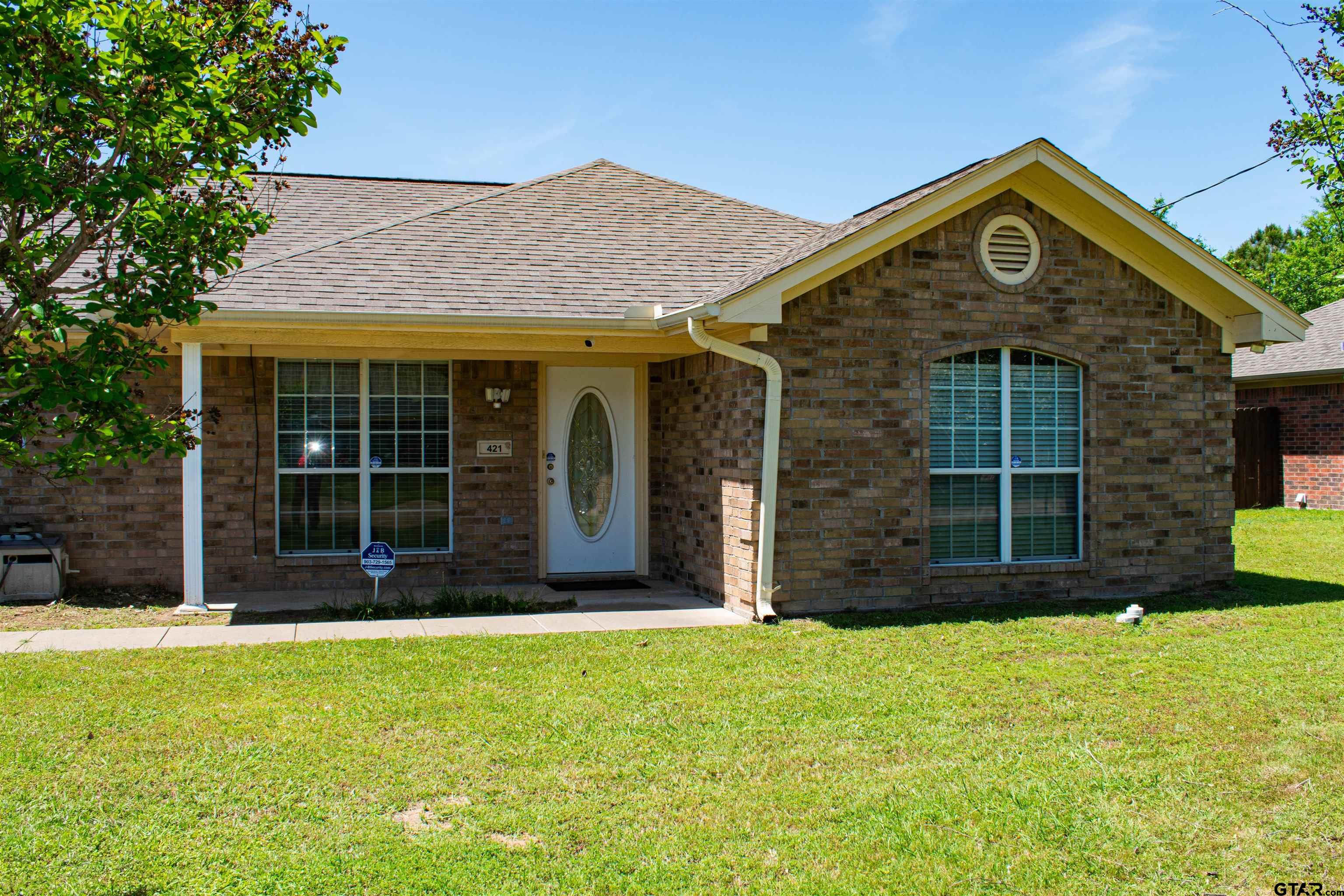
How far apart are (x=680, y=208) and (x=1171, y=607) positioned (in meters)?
7.21

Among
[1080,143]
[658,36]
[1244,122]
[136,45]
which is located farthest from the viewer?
[1080,143]

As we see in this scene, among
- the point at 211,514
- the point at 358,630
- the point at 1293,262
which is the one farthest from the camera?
the point at 1293,262

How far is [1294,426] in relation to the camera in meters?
19.9

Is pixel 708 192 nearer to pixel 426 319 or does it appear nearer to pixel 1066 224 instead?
pixel 1066 224

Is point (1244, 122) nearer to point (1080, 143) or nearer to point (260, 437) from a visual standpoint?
point (1080, 143)

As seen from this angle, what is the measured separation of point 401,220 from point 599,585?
4.57m

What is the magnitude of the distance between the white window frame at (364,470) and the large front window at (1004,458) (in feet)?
16.2

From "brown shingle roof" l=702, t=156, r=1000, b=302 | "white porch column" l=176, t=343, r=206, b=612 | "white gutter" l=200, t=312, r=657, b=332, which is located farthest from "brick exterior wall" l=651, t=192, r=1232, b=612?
"white porch column" l=176, t=343, r=206, b=612

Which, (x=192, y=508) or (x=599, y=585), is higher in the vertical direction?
(x=192, y=508)

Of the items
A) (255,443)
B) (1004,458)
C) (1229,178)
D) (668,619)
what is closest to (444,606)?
(668,619)

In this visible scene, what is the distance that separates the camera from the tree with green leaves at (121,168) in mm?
3234

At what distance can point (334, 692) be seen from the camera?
21.7ft

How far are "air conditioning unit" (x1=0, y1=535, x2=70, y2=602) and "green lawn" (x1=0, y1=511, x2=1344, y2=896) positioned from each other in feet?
8.44

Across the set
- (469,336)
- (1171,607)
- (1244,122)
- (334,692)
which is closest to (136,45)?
(334,692)
